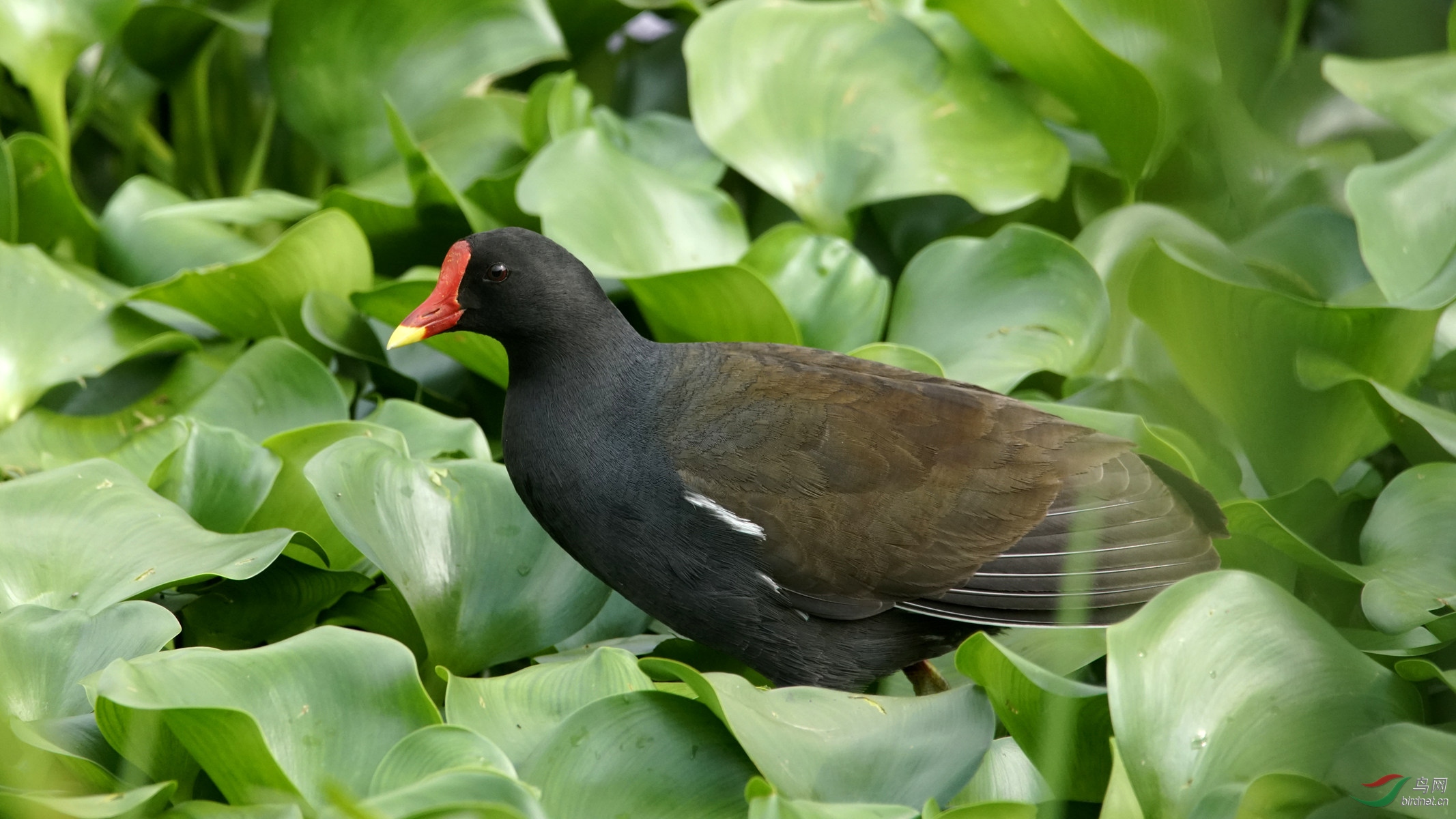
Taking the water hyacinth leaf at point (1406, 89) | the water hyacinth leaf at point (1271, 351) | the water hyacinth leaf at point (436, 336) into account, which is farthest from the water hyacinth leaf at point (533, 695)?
the water hyacinth leaf at point (1406, 89)

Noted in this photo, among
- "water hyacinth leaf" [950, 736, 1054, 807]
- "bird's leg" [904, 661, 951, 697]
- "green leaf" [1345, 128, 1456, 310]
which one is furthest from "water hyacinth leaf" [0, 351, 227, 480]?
"green leaf" [1345, 128, 1456, 310]

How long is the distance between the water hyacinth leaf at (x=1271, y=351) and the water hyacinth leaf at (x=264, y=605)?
1.17 metres

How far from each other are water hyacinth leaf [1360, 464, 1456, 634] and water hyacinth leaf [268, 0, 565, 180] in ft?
5.60

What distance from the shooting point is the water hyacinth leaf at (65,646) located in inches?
57.4

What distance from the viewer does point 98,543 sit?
163 centimetres

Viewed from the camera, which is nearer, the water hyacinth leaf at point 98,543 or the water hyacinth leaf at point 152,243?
the water hyacinth leaf at point 98,543

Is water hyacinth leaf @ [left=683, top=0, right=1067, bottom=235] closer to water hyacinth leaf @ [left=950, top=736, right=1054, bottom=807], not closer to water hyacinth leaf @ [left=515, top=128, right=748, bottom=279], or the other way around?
water hyacinth leaf @ [left=515, top=128, right=748, bottom=279]

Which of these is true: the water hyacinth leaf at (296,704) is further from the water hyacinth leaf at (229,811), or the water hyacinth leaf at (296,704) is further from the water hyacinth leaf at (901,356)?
the water hyacinth leaf at (901,356)

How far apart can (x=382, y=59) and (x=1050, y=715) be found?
1877 mm

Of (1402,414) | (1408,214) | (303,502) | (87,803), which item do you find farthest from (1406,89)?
(87,803)

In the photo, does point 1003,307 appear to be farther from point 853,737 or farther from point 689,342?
point 853,737

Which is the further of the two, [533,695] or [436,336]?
[436,336]

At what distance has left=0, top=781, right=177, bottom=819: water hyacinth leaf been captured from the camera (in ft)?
4.12

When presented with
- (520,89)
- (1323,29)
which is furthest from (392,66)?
(1323,29)
